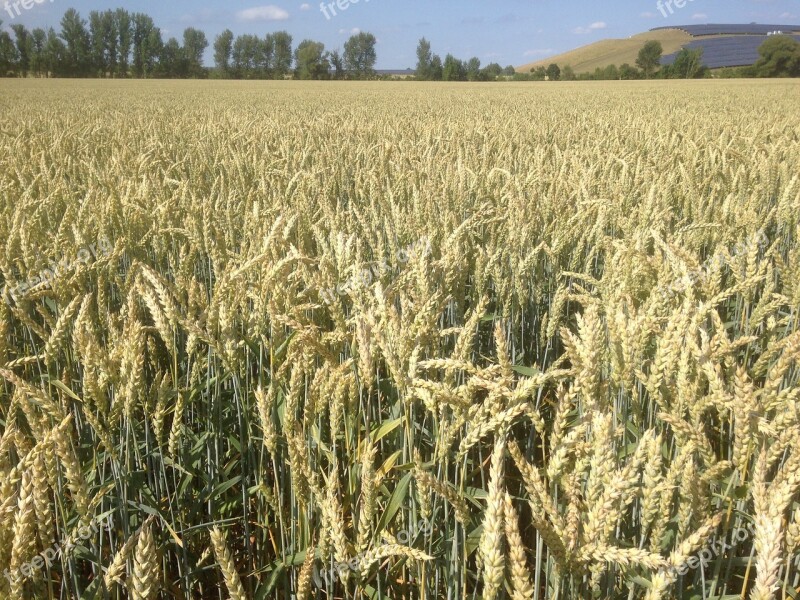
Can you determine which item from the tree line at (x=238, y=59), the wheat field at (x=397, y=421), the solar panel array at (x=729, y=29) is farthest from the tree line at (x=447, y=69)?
the wheat field at (x=397, y=421)

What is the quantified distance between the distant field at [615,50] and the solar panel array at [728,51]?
2.59 m

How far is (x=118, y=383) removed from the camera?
126 centimetres

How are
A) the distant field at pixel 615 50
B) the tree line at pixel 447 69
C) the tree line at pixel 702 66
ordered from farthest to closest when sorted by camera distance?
1. the distant field at pixel 615 50
2. the tree line at pixel 447 69
3. the tree line at pixel 702 66

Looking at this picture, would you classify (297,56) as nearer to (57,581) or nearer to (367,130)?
(367,130)

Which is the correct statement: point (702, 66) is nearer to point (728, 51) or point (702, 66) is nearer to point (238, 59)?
point (728, 51)

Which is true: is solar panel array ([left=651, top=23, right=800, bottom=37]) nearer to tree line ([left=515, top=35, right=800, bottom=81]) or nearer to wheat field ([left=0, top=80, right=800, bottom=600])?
tree line ([left=515, top=35, right=800, bottom=81])

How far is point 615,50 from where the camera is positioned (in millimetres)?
79125

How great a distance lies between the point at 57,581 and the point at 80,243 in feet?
3.55

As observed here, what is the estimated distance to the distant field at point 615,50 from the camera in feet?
231

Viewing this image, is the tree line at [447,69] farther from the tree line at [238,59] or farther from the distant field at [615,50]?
the distant field at [615,50]

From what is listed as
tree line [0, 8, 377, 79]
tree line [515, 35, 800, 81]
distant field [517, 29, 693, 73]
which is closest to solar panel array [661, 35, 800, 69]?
distant field [517, 29, 693, 73]

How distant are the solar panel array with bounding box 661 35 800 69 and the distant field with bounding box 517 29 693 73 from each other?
2592mm

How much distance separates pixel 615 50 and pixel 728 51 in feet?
52.7

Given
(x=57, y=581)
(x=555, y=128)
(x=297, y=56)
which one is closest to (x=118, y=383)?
(x=57, y=581)
